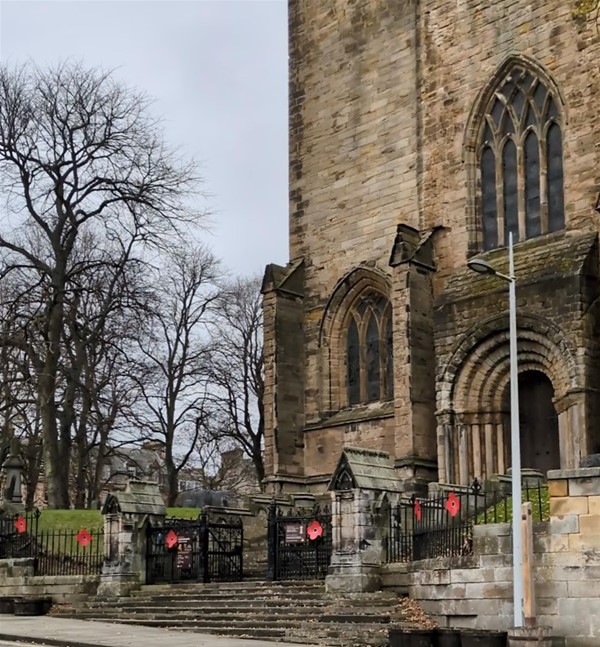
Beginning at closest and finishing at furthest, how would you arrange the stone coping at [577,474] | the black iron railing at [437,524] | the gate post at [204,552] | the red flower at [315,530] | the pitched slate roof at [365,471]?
1. the stone coping at [577,474]
2. the black iron railing at [437,524]
3. the pitched slate roof at [365,471]
4. the red flower at [315,530]
5. the gate post at [204,552]

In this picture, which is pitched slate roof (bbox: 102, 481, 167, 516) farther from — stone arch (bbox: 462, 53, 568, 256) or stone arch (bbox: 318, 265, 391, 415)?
stone arch (bbox: 462, 53, 568, 256)

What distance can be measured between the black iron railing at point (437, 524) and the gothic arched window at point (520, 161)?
334 inches

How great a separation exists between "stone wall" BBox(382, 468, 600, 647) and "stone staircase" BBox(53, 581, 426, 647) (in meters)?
0.90

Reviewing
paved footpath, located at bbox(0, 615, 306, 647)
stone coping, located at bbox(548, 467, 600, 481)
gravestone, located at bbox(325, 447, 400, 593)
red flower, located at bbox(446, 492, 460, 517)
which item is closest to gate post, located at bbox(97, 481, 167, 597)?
paved footpath, located at bbox(0, 615, 306, 647)

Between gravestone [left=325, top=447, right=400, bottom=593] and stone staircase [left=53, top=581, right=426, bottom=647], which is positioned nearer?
stone staircase [left=53, top=581, right=426, bottom=647]

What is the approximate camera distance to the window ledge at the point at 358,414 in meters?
28.5

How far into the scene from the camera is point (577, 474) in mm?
15117

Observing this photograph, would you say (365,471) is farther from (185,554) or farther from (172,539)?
(185,554)

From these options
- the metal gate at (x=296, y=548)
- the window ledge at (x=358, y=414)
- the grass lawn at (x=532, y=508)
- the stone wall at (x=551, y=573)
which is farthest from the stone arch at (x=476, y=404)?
the stone wall at (x=551, y=573)

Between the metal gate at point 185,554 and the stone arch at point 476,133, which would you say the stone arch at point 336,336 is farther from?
the metal gate at point 185,554

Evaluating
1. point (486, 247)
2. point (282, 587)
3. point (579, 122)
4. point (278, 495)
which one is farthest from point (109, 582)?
point (579, 122)

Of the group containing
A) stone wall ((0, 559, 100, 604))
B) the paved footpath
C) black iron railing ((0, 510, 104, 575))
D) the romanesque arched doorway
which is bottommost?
the paved footpath

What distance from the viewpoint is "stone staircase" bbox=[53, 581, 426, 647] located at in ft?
54.3

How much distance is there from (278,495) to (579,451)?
9.13 meters
